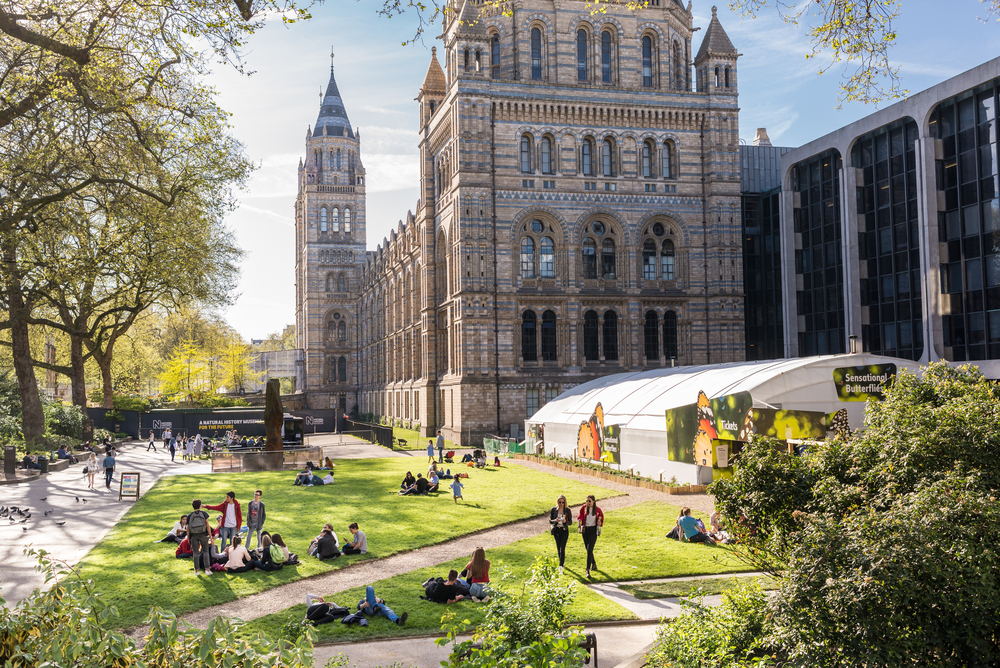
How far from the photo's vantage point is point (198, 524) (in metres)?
16.9

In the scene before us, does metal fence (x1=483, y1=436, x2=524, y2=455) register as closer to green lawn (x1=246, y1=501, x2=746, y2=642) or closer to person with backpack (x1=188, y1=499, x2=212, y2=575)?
green lawn (x1=246, y1=501, x2=746, y2=642)

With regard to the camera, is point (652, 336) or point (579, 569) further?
point (652, 336)

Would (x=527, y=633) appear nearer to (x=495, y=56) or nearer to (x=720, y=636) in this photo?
(x=720, y=636)

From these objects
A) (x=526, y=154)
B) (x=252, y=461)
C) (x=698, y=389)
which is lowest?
(x=252, y=461)

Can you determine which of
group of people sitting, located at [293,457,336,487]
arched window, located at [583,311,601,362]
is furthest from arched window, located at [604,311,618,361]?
group of people sitting, located at [293,457,336,487]

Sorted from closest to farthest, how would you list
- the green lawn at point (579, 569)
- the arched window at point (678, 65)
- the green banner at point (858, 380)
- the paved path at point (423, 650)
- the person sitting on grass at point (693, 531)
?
the paved path at point (423, 650) < the green lawn at point (579, 569) < the person sitting on grass at point (693, 531) < the green banner at point (858, 380) < the arched window at point (678, 65)

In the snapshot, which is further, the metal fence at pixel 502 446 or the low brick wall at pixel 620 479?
the metal fence at pixel 502 446

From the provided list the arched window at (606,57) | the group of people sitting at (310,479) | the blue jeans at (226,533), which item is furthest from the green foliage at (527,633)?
the arched window at (606,57)

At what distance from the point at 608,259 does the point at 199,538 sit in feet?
129

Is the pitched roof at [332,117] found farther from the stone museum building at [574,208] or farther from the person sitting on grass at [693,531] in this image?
the person sitting on grass at [693,531]

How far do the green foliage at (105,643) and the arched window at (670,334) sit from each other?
4811 cm

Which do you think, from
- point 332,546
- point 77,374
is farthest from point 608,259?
point 332,546

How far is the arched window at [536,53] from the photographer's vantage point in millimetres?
52625

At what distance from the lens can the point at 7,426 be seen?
38312 millimetres
